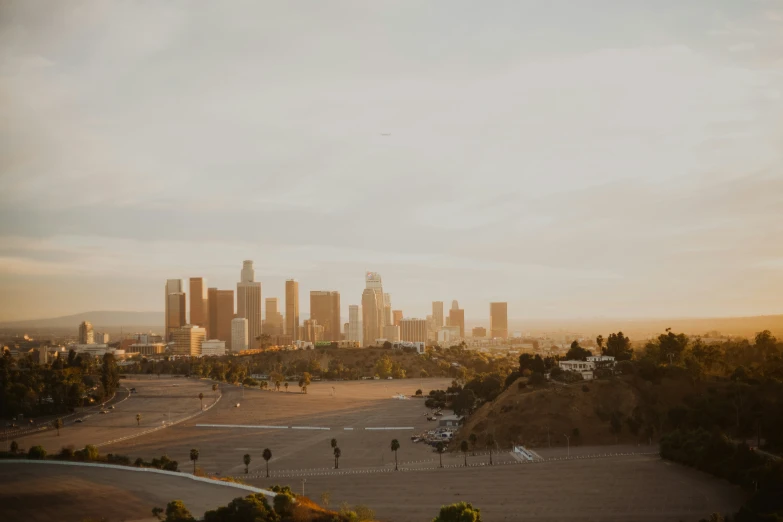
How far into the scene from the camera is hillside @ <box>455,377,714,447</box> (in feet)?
247

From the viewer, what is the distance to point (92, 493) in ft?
141

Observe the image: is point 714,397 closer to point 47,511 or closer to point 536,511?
point 536,511

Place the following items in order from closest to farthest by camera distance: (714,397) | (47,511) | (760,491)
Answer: (47,511), (760,491), (714,397)

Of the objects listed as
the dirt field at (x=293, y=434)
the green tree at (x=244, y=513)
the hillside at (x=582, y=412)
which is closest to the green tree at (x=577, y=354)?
the hillside at (x=582, y=412)

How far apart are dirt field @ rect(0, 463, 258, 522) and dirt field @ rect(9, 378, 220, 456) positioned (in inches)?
1159

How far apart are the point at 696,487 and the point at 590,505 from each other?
11.2m

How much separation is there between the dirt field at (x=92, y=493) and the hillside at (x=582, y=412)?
40.6 meters

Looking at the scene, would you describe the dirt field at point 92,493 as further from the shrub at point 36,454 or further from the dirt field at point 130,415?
the dirt field at point 130,415

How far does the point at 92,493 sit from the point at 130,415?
65693mm

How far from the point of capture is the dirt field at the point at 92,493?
39.9m

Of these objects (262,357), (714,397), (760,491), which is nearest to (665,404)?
(714,397)

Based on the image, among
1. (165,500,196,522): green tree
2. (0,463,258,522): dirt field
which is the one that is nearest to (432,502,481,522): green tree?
(0,463,258,522): dirt field

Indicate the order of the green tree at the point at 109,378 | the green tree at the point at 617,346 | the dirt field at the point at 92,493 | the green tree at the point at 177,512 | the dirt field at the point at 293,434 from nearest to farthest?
the green tree at the point at 177,512, the dirt field at the point at 92,493, the dirt field at the point at 293,434, the green tree at the point at 617,346, the green tree at the point at 109,378

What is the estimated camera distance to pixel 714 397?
77.2 m
